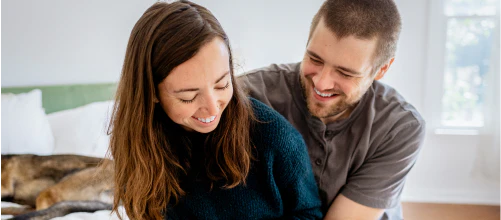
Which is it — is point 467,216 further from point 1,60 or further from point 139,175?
point 1,60

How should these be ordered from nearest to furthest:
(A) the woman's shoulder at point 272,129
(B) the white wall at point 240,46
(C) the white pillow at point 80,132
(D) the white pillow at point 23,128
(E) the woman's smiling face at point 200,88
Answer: (E) the woman's smiling face at point 200,88 < (A) the woman's shoulder at point 272,129 < (D) the white pillow at point 23,128 < (C) the white pillow at point 80,132 < (B) the white wall at point 240,46

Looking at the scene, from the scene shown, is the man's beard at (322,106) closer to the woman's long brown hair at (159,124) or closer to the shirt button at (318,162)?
the shirt button at (318,162)

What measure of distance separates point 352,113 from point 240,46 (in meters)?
1.66

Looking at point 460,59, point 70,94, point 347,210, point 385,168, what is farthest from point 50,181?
point 460,59

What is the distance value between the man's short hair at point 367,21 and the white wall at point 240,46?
1.46 m

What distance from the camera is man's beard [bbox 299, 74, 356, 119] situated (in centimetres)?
139

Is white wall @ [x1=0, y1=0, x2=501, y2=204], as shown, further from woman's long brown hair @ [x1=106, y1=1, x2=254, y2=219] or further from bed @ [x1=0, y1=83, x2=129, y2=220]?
woman's long brown hair @ [x1=106, y1=1, x2=254, y2=219]

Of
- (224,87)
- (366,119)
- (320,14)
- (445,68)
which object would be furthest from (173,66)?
(445,68)

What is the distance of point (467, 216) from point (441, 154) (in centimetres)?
49

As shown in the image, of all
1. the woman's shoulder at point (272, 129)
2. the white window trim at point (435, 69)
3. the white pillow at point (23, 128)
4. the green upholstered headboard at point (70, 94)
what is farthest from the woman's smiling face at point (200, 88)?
the white window trim at point (435, 69)

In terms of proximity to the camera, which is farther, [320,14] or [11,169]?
[11,169]

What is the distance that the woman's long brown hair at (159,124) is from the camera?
94 centimetres

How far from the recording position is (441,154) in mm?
3246

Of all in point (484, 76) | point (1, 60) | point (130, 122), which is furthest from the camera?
point (484, 76)
